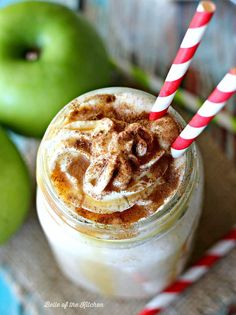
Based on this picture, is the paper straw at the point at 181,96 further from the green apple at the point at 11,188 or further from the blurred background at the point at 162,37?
the green apple at the point at 11,188

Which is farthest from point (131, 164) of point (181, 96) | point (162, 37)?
point (162, 37)

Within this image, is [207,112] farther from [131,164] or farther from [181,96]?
[181,96]

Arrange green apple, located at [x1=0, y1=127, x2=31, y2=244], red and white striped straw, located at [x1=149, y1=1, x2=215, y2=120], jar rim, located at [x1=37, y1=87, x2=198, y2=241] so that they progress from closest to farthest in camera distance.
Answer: red and white striped straw, located at [x1=149, y1=1, x2=215, y2=120], jar rim, located at [x1=37, y1=87, x2=198, y2=241], green apple, located at [x1=0, y1=127, x2=31, y2=244]

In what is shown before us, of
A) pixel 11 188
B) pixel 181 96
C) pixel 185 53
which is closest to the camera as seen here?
pixel 185 53

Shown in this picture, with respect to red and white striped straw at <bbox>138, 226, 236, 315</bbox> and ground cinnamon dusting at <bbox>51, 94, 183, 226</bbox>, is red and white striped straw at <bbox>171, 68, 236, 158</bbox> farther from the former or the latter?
red and white striped straw at <bbox>138, 226, 236, 315</bbox>

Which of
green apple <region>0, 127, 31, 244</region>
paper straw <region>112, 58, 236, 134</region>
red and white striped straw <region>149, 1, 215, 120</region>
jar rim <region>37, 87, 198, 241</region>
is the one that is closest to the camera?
red and white striped straw <region>149, 1, 215, 120</region>

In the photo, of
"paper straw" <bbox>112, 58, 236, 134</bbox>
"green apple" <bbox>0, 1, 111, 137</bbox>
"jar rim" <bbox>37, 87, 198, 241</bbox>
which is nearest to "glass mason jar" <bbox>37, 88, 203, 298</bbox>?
"jar rim" <bbox>37, 87, 198, 241</bbox>
